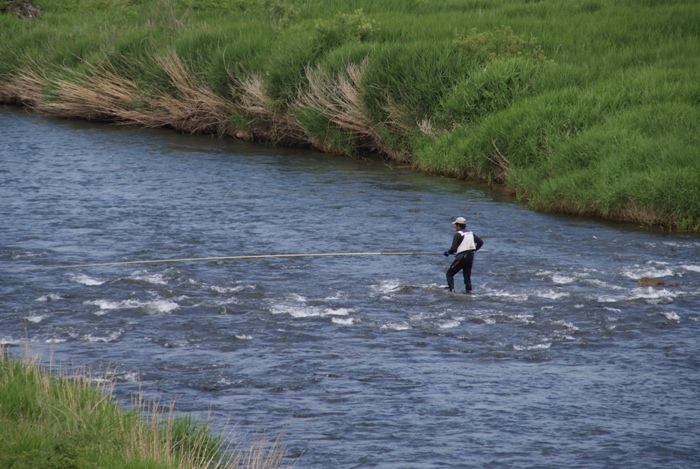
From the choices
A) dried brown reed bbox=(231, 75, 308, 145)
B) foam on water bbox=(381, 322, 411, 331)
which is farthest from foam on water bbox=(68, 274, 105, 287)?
dried brown reed bbox=(231, 75, 308, 145)

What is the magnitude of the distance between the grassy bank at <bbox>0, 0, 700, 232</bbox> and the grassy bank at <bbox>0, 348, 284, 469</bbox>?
13.0 m

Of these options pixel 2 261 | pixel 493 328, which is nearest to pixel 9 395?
pixel 493 328

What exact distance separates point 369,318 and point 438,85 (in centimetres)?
1265

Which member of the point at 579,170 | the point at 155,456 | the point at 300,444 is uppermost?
the point at 579,170

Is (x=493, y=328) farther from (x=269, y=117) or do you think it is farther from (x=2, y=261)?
(x=269, y=117)

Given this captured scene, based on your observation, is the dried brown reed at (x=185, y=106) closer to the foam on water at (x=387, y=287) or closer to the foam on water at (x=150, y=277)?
the foam on water at (x=150, y=277)

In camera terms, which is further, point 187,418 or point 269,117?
point 269,117

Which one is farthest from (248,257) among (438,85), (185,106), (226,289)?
(185,106)

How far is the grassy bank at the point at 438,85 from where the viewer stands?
69.1 ft

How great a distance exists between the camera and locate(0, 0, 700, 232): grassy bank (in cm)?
2105

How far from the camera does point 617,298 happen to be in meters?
15.1

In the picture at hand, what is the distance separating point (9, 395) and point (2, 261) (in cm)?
856

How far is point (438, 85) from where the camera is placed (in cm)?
2564

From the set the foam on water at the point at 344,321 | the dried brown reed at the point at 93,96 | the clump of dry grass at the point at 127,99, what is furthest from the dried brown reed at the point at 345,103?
the foam on water at the point at 344,321
